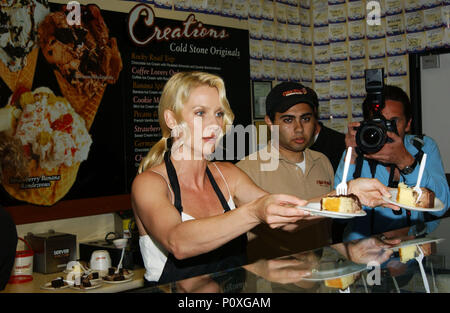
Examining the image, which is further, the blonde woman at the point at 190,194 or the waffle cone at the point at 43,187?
the waffle cone at the point at 43,187

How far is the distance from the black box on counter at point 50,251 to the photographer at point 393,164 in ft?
6.25

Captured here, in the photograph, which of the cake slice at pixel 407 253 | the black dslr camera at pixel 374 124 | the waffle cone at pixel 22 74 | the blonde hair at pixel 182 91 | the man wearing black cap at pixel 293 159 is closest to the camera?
the cake slice at pixel 407 253

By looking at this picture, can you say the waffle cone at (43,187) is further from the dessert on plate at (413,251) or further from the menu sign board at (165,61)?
the dessert on plate at (413,251)

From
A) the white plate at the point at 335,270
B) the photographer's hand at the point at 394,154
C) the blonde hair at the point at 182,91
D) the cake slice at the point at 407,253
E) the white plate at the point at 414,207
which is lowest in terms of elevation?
the white plate at the point at 335,270

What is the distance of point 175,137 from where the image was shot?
6.44ft

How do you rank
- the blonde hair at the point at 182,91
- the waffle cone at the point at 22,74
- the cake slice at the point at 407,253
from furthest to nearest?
the waffle cone at the point at 22,74 < the blonde hair at the point at 182,91 < the cake slice at the point at 407,253

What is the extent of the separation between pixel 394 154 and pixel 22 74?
232 centimetres

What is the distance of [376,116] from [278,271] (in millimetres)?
1013

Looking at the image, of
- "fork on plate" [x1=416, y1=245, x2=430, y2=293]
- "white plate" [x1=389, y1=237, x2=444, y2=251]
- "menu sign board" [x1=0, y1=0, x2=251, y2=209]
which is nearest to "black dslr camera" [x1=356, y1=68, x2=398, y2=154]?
"white plate" [x1=389, y1=237, x2=444, y2=251]

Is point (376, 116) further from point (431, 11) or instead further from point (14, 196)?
point (431, 11)

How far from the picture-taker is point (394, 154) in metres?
2.14

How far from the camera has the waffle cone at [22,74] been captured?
3.21 metres

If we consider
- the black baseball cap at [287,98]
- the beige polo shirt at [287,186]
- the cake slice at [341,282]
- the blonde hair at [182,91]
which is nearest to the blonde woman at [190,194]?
the blonde hair at [182,91]

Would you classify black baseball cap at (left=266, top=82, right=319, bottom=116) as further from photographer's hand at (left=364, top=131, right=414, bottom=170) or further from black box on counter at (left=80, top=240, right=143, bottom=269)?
black box on counter at (left=80, top=240, right=143, bottom=269)
